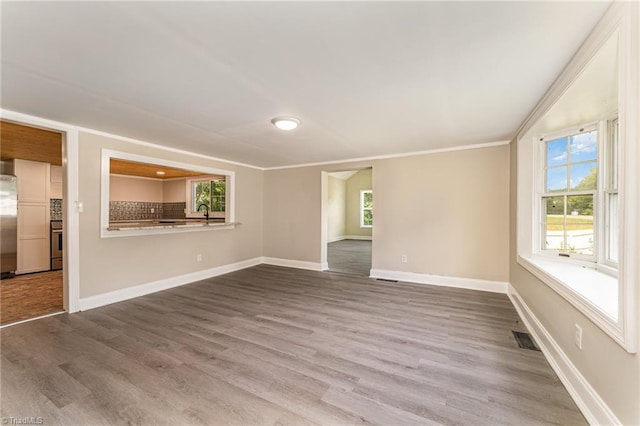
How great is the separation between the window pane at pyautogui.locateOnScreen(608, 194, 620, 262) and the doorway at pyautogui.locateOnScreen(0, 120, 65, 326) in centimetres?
620

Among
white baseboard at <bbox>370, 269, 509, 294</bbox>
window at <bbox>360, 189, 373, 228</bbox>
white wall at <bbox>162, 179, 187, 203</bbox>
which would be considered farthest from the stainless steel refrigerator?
window at <bbox>360, 189, 373, 228</bbox>

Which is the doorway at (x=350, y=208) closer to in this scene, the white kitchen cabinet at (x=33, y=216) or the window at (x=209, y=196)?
the window at (x=209, y=196)

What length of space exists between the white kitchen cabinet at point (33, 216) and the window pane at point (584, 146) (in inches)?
330

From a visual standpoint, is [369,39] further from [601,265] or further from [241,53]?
[601,265]

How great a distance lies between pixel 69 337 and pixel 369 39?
3659mm

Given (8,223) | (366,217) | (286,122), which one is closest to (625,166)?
(286,122)

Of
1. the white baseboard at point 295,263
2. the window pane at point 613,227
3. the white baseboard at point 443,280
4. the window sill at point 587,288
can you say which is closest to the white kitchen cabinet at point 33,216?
the white baseboard at point 295,263

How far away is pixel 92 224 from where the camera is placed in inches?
131

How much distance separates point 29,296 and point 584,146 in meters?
7.04

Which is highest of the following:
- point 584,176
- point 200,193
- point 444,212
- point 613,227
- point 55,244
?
point 200,193

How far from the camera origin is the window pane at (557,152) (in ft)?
9.13

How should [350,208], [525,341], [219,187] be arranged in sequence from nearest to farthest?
[525,341] → [219,187] → [350,208]

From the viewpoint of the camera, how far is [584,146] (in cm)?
254

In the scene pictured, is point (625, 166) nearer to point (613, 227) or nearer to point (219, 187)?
point (613, 227)
